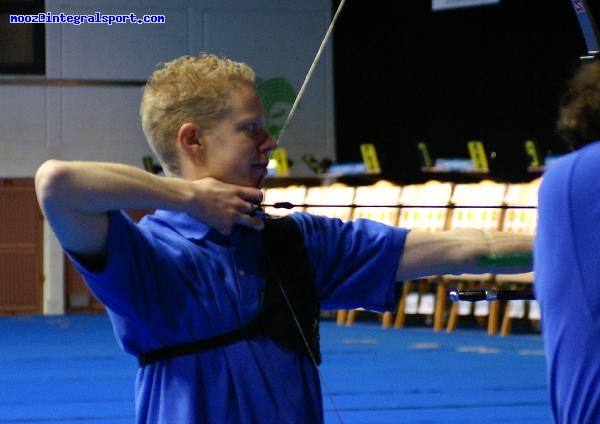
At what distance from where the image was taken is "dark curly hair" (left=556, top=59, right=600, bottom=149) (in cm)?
148

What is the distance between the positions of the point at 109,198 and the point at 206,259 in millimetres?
206

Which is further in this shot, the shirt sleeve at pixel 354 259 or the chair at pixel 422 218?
the chair at pixel 422 218

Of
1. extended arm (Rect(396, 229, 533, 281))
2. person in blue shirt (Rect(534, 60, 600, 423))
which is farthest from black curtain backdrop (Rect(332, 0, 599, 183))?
person in blue shirt (Rect(534, 60, 600, 423))

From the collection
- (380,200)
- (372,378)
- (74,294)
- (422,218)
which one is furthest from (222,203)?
(74,294)

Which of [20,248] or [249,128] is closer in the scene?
[249,128]

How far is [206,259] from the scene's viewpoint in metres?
1.76

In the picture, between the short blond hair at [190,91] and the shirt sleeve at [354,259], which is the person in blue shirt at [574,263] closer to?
the shirt sleeve at [354,259]

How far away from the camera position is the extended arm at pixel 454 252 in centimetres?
188

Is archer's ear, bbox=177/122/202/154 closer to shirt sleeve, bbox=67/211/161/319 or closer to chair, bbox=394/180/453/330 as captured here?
shirt sleeve, bbox=67/211/161/319

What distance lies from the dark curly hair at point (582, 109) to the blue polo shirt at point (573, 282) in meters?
0.04

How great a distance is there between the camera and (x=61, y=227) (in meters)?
1.62

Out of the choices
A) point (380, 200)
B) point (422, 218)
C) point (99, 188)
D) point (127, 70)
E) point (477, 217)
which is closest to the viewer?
point (99, 188)

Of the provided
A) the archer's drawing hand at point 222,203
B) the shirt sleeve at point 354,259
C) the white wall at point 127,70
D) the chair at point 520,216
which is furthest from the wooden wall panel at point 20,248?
the archer's drawing hand at point 222,203

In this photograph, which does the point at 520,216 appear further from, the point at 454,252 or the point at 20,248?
the point at 20,248
